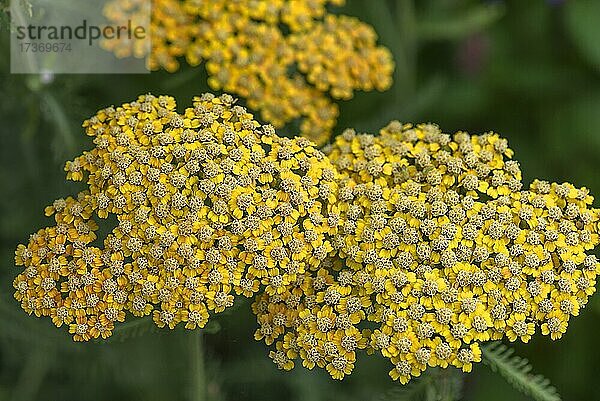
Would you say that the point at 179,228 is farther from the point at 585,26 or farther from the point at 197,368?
the point at 585,26

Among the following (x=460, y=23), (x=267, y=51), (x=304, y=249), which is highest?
(x=460, y=23)

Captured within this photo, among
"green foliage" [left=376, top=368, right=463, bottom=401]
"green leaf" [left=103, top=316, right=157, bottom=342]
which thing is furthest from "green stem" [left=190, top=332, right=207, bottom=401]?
"green foliage" [left=376, top=368, right=463, bottom=401]

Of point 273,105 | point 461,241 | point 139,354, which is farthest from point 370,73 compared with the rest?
point 139,354

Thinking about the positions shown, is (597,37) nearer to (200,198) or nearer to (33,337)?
(200,198)

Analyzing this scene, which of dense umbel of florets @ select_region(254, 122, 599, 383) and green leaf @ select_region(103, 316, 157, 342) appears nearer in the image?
dense umbel of florets @ select_region(254, 122, 599, 383)

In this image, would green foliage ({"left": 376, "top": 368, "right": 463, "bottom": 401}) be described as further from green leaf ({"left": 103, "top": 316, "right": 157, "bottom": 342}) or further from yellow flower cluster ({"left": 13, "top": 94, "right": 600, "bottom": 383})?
green leaf ({"left": 103, "top": 316, "right": 157, "bottom": 342})

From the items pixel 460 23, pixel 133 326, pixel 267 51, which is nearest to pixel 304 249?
pixel 133 326

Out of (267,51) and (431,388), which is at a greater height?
(267,51)
